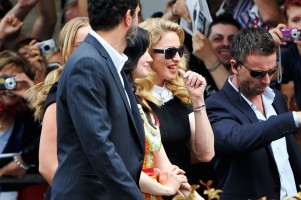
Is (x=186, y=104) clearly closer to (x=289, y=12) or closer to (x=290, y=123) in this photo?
(x=290, y=123)

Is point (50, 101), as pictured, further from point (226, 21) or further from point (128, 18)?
point (226, 21)

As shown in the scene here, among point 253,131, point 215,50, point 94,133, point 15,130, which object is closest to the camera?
point 94,133

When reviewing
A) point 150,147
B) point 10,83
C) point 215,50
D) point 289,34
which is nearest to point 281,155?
point 289,34

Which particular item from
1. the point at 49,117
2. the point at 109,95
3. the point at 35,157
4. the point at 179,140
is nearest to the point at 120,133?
the point at 109,95

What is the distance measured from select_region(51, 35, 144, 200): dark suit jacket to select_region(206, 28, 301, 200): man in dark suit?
4.68ft

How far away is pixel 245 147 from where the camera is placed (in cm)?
561

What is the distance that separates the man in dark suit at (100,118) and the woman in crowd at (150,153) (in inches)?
18.5

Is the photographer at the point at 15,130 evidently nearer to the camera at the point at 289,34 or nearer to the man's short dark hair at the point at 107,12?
the camera at the point at 289,34

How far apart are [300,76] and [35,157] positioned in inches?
74.5

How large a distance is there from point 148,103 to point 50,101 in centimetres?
75

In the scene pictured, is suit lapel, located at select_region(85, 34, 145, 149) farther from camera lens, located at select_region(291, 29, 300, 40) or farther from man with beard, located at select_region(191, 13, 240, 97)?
man with beard, located at select_region(191, 13, 240, 97)

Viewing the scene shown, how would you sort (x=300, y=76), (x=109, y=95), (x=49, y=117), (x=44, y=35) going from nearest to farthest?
1. (x=109, y=95)
2. (x=49, y=117)
3. (x=300, y=76)
4. (x=44, y=35)

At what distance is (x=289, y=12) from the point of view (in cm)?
670

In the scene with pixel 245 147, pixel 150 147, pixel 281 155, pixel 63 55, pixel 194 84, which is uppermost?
pixel 63 55
